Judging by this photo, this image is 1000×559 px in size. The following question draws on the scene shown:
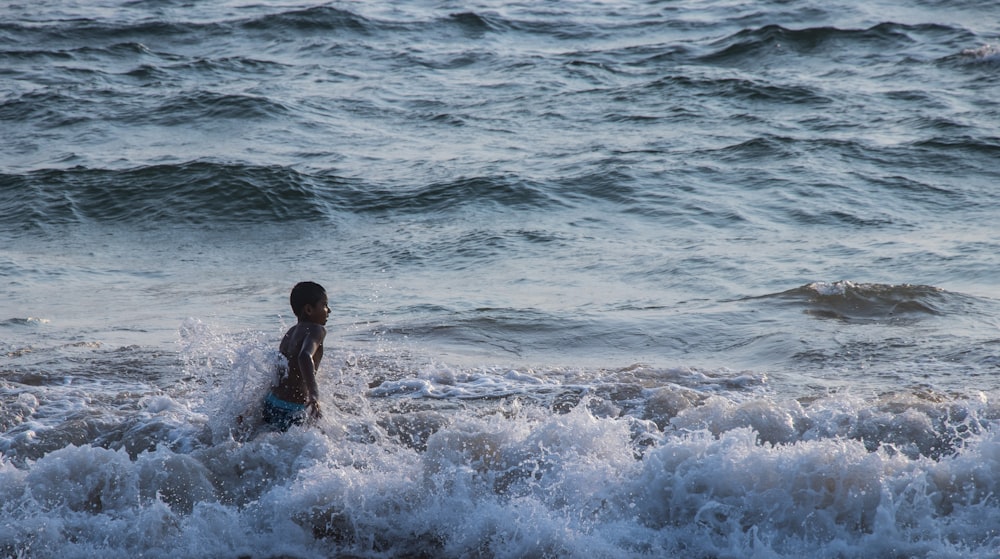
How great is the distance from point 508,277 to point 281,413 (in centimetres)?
428

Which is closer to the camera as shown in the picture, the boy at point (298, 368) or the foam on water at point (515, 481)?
the foam on water at point (515, 481)

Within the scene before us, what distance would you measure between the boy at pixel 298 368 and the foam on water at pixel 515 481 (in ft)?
0.42

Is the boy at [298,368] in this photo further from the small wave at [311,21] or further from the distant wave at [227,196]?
the small wave at [311,21]

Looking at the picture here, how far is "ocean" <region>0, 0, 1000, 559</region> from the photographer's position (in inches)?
214

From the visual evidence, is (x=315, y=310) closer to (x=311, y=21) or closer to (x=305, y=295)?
(x=305, y=295)

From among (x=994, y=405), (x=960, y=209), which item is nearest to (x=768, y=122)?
(x=960, y=209)

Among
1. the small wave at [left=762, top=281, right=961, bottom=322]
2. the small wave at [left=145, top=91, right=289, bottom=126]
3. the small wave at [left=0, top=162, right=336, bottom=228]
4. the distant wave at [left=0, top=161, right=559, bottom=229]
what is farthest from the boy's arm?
the small wave at [left=145, top=91, right=289, bottom=126]

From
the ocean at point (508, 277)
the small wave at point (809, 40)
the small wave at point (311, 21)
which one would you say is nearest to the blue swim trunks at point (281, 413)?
the ocean at point (508, 277)

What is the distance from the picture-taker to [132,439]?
6.34 m

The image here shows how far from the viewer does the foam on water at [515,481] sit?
17.2 feet

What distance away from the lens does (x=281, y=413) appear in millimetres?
6258

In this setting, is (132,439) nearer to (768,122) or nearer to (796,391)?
(796,391)

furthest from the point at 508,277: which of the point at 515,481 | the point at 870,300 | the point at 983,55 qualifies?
the point at 983,55

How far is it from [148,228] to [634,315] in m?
6.55
